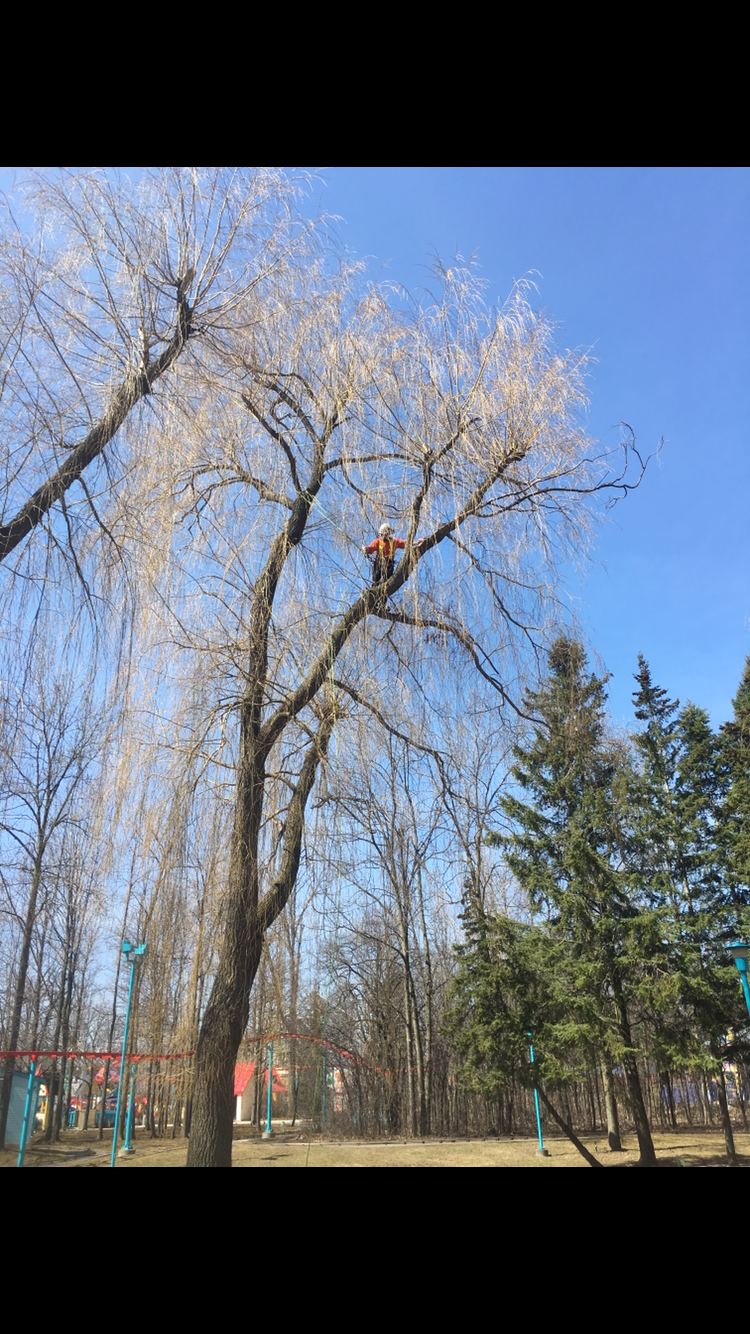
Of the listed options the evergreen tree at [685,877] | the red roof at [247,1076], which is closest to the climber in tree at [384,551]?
the red roof at [247,1076]

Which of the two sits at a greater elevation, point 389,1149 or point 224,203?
point 224,203

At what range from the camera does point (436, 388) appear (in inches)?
149

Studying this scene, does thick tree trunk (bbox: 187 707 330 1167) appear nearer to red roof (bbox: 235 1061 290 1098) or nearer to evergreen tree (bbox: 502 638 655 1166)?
red roof (bbox: 235 1061 290 1098)

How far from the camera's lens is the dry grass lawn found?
4.43m

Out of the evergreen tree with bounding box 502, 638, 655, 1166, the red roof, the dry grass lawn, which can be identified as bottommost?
the dry grass lawn

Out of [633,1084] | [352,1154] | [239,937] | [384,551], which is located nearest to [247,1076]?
[352,1154]

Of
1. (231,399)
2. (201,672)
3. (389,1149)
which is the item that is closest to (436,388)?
(231,399)

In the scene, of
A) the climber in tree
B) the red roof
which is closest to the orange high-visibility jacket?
the climber in tree

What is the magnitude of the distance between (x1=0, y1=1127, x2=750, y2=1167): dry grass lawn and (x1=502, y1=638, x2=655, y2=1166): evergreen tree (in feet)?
2.92

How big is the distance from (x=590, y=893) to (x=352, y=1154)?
386 cm

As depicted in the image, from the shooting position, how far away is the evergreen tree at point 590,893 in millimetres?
7203
